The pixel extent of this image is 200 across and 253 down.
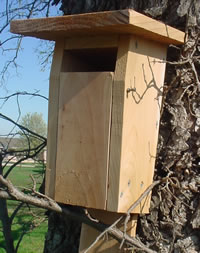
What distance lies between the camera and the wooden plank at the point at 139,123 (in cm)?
152

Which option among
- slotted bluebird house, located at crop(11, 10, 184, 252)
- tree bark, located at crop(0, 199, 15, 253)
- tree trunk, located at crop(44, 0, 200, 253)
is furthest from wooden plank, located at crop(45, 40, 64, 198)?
tree bark, located at crop(0, 199, 15, 253)

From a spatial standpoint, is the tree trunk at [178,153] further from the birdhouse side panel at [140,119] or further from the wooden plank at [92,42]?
the wooden plank at [92,42]

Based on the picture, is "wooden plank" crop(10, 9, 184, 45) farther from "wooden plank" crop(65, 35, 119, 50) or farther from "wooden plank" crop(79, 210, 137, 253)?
"wooden plank" crop(79, 210, 137, 253)

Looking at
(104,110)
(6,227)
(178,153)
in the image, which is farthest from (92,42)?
(6,227)

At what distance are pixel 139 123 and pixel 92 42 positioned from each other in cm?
33

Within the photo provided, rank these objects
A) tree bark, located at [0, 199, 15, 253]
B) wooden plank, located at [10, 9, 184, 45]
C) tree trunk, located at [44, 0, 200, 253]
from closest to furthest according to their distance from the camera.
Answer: wooden plank, located at [10, 9, 184, 45] → tree trunk, located at [44, 0, 200, 253] → tree bark, located at [0, 199, 15, 253]

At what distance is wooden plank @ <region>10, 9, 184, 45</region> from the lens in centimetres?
140

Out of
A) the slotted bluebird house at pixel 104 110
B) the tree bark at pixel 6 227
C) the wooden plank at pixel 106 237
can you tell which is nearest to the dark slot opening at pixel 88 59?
the slotted bluebird house at pixel 104 110

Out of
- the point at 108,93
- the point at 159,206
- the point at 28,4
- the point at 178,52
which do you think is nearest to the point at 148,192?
the point at 159,206

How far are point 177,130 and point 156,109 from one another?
0.11 m

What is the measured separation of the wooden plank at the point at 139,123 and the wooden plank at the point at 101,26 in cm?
7

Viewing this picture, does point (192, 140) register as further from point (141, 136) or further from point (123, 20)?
A: point (123, 20)

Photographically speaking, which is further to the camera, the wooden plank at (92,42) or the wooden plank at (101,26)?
the wooden plank at (92,42)

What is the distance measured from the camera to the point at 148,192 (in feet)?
5.19
